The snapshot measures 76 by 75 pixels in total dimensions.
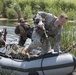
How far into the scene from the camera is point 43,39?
8.30 meters

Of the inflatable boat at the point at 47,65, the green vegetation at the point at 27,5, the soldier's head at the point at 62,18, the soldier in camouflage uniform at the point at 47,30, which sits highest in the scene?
the soldier's head at the point at 62,18

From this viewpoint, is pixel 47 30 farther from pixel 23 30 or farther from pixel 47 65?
pixel 23 30

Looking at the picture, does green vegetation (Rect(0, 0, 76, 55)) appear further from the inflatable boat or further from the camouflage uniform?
the inflatable boat

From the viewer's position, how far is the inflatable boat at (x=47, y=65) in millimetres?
8125

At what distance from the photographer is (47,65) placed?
26.7 feet

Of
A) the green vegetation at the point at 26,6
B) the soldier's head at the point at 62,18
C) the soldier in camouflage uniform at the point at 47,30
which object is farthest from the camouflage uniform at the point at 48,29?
the green vegetation at the point at 26,6

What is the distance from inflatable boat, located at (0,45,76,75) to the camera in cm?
812

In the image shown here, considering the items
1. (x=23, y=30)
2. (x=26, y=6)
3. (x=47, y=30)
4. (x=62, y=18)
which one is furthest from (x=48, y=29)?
(x=26, y=6)

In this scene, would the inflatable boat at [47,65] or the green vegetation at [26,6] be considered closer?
the inflatable boat at [47,65]

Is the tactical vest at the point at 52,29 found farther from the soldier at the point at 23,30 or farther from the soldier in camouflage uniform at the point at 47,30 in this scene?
the soldier at the point at 23,30

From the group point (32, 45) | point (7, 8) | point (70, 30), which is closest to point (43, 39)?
point (32, 45)

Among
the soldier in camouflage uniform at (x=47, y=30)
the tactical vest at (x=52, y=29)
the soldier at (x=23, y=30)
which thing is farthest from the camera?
the soldier at (x=23, y=30)

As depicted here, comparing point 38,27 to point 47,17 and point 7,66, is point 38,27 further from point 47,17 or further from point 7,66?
point 7,66

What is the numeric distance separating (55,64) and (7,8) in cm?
4935
